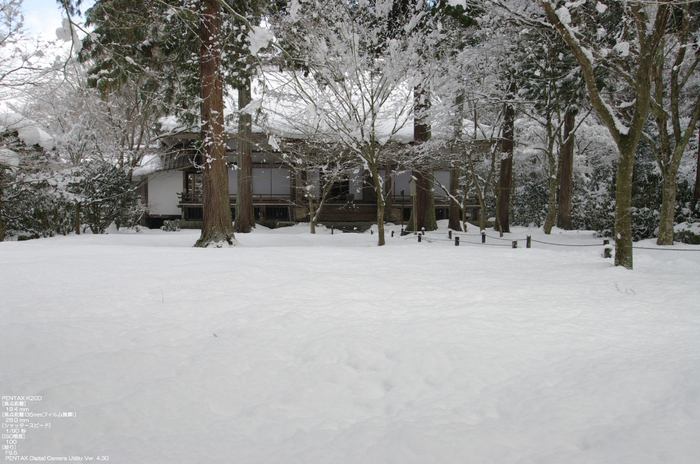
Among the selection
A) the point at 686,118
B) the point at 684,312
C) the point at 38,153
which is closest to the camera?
the point at 684,312

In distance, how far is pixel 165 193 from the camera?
70.4 feet

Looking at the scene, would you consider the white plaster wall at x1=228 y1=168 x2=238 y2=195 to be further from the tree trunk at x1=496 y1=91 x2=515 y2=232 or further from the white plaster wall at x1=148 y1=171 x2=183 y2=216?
the tree trunk at x1=496 y1=91 x2=515 y2=232

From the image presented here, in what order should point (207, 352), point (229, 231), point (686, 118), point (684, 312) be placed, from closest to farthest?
point (207, 352), point (684, 312), point (229, 231), point (686, 118)

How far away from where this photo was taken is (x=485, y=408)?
2.33 m

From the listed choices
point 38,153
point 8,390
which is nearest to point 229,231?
point 38,153

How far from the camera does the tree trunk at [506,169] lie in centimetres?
1623

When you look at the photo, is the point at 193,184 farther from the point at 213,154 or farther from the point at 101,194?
the point at 213,154

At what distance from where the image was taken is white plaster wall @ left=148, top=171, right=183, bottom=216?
21172mm

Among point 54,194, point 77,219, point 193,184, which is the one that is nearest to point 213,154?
point 54,194

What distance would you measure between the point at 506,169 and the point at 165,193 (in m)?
17.3

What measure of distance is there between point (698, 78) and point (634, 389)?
18422 millimetres

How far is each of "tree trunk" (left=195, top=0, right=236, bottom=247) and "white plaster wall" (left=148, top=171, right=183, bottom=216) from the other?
12.4 m

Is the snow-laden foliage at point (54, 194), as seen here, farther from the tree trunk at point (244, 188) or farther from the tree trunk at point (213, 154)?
the tree trunk at point (213, 154)

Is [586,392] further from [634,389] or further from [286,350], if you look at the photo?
[286,350]
